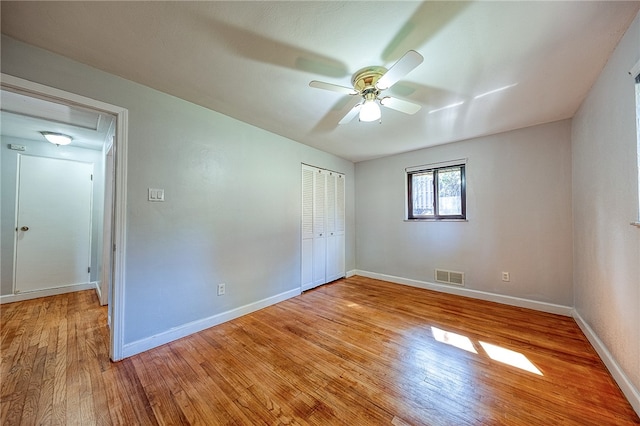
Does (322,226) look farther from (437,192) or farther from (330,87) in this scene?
(330,87)

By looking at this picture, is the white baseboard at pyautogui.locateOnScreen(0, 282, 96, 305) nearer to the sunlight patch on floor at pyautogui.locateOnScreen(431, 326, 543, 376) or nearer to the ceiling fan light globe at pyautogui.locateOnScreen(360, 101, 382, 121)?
the ceiling fan light globe at pyautogui.locateOnScreen(360, 101, 382, 121)

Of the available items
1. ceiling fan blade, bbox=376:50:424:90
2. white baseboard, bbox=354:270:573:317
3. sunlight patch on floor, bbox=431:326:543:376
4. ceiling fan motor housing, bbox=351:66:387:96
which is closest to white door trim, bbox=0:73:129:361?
ceiling fan motor housing, bbox=351:66:387:96

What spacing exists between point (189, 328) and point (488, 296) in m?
3.75

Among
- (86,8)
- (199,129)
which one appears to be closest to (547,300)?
(199,129)

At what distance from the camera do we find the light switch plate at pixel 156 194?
206cm

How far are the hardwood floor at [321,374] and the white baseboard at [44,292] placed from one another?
551 mm

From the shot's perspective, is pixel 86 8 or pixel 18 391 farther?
pixel 18 391

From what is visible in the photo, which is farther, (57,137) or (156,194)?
(57,137)

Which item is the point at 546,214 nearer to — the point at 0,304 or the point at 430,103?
the point at 430,103

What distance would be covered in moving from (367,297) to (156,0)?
3.54 m

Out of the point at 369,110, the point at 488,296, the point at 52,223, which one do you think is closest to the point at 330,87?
the point at 369,110

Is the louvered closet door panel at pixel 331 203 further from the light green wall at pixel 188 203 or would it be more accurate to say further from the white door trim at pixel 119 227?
the white door trim at pixel 119 227

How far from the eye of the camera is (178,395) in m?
1.50

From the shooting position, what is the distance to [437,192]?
3.71m
